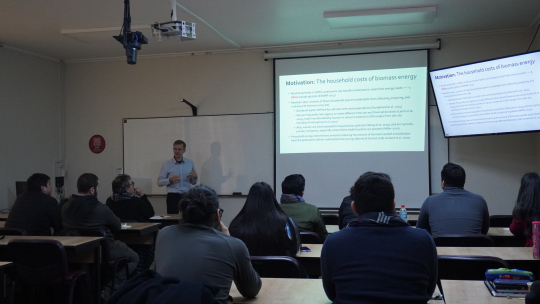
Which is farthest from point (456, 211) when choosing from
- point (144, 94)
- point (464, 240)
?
point (144, 94)

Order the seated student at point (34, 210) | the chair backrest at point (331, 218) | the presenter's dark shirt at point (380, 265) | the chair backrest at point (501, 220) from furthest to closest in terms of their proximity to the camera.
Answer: the chair backrest at point (331, 218) → the chair backrest at point (501, 220) → the seated student at point (34, 210) → the presenter's dark shirt at point (380, 265)

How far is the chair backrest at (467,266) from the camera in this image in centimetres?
241

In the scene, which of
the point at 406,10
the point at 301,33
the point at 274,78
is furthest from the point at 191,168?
the point at 406,10

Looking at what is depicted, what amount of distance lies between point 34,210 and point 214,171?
2883mm

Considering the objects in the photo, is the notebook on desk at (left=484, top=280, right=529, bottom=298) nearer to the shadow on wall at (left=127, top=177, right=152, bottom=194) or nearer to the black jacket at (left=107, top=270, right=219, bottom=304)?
the black jacket at (left=107, top=270, right=219, bottom=304)

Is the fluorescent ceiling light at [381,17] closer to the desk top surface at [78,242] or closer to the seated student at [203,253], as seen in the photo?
the desk top surface at [78,242]

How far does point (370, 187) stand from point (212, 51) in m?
5.42

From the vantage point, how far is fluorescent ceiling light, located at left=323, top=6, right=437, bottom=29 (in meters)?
5.04

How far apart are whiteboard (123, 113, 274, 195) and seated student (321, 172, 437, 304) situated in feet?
15.9

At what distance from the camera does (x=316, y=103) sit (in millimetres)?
6410

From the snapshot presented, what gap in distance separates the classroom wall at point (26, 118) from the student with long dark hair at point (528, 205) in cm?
638

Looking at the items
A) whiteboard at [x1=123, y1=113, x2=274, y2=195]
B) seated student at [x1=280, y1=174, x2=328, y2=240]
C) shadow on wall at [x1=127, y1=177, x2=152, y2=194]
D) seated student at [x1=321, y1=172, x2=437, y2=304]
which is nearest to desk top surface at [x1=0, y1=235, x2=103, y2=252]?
seated student at [x1=280, y1=174, x2=328, y2=240]

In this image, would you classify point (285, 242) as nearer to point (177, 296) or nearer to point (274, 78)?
point (177, 296)

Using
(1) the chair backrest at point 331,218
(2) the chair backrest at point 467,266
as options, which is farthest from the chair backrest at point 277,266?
(1) the chair backrest at point 331,218
